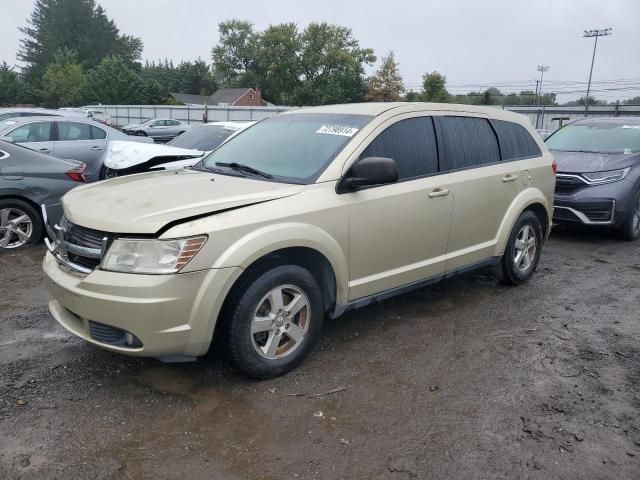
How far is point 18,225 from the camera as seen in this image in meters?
6.68

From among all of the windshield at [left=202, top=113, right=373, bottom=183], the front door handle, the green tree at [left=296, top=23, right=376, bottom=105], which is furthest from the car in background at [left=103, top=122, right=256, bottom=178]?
the green tree at [left=296, top=23, right=376, bottom=105]

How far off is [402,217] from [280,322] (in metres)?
1.28

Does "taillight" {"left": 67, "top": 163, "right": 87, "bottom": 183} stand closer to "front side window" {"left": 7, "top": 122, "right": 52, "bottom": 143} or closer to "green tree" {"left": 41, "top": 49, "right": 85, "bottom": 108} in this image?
"front side window" {"left": 7, "top": 122, "right": 52, "bottom": 143}

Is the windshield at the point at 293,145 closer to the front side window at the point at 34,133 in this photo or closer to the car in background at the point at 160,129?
the front side window at the point at 34,133

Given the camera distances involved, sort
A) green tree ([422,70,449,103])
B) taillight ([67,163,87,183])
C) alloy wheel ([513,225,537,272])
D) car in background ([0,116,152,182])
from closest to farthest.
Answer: alloy wheel ([513,225,537,272]) → taillight ([67,163,87,183]) → car in background ([0,116,152,182]) → green tree ([422,70,449,103])

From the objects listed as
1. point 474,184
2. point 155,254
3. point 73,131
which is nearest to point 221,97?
point 73,131

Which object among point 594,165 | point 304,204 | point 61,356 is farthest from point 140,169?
point 594,165

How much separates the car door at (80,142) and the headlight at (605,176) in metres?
7.90

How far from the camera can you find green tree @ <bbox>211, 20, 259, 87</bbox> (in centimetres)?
9125

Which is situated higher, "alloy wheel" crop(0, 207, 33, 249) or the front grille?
the front grille

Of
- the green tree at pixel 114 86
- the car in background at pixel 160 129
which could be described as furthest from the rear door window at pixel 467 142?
the green tree at pixel 114 86

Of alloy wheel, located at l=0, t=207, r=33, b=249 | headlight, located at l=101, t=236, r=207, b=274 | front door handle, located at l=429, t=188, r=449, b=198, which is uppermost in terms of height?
front door handle, located at l=429, t=188, r=449, b=198

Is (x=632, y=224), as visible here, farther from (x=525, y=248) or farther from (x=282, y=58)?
(x=282, y=58)

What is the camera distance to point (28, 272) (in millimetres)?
5914
